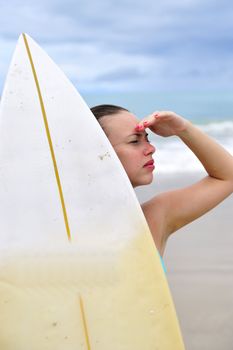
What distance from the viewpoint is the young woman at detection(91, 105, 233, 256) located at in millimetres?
2838

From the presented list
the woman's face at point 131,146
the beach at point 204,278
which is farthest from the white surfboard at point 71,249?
the beach at point 204,278

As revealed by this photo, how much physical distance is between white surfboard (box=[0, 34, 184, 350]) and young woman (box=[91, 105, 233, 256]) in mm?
109

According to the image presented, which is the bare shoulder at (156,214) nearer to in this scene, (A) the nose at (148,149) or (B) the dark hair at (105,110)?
(A) the nose at (148,149)

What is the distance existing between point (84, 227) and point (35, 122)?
41cm

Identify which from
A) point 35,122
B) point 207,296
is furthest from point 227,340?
point 35,122

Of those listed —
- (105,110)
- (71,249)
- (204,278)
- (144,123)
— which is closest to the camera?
(71,249)

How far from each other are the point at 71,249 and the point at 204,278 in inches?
90.3

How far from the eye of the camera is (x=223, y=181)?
297cm

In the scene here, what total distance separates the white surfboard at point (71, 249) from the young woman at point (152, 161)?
0.11 m

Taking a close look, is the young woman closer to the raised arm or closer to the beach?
the raised arm

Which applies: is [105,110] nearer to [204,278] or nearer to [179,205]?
[179,205]

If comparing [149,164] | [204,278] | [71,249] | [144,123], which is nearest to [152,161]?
[149,164]

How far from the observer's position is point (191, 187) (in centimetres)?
295

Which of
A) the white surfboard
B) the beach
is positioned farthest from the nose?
the beach
